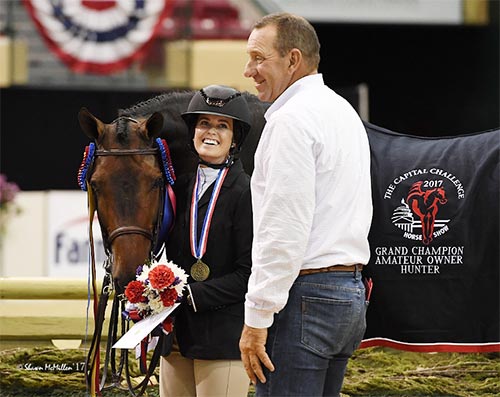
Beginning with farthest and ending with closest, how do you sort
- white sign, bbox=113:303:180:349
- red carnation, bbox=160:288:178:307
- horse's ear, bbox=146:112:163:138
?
horse's ear, bbox=146:112:163:138 < red carnation, bbox=160:288:178:307 < white sign, bbox=113:303:180:349

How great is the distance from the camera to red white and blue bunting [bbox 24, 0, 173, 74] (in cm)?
1052

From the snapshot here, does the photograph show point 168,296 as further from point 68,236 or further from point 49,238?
point 49,238

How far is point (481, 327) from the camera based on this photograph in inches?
174

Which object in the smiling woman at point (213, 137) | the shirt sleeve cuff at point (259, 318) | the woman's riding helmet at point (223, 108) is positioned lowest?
the shirt sleeve cuff at point (259, 318)

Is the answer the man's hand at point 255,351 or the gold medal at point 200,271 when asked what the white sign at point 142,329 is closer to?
the gold medal at point 200,271

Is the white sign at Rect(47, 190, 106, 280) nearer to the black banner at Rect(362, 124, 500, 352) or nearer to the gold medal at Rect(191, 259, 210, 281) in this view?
the black banner at Rect(362, 124, 500, 352)

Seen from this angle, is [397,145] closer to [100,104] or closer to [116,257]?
[116,257]

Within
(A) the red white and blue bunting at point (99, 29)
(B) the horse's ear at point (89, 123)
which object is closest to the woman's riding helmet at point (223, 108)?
(B) the horse's ear at point (89, 123)

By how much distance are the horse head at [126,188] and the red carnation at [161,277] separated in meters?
0.21

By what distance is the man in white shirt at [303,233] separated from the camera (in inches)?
99.3

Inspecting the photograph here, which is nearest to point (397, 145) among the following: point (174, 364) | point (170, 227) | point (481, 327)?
point (481, 327)

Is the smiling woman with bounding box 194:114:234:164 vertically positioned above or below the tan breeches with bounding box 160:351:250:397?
above

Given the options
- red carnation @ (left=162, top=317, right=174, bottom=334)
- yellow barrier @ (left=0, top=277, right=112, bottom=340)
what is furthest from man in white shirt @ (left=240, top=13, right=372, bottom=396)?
yellow barrier @ (left=0, top=277, right=112, bottom=340)

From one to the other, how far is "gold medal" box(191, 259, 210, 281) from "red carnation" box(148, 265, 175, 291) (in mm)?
122
